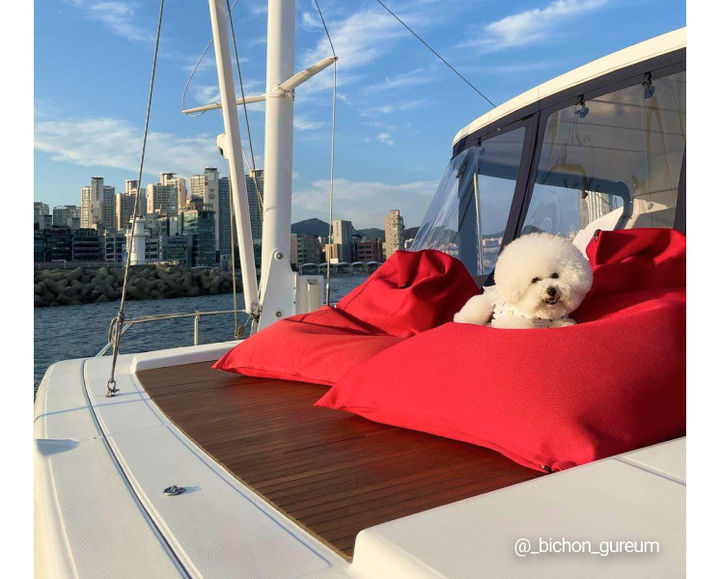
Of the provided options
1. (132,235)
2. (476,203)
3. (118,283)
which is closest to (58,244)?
(118,283)

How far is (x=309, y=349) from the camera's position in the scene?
2352 mm

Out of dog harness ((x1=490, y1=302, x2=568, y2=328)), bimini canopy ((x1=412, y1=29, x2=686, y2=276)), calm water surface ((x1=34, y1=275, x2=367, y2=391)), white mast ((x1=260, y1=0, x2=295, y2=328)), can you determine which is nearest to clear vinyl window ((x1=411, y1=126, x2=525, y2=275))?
bimini canopy ((x1=412, y1=29, x2=686, y2=276))

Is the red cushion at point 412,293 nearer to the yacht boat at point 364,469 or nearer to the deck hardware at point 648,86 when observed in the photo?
the yacht boat at point 364,469

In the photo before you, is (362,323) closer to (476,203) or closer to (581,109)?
(476,203)

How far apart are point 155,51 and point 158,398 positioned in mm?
1561

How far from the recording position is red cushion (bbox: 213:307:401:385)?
2.22 metres

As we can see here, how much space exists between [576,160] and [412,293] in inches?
55.7

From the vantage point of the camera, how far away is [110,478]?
135cm

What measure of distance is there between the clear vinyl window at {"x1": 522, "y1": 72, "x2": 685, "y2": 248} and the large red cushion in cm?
82

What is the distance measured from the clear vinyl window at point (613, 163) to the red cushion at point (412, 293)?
750mm

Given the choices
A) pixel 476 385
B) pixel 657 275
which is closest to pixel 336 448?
pixel 476 385

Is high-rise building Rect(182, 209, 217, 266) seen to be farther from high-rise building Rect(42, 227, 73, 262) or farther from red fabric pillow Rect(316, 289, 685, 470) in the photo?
red fabric pillow Rect(316, 289, 685, 470)

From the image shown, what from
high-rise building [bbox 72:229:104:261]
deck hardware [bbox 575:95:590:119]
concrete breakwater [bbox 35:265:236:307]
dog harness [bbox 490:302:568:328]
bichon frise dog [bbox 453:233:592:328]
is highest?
high-rise building [bbox 72:229:104:261]

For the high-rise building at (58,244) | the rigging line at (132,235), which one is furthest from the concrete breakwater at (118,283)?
the rigging line at (132,235)
